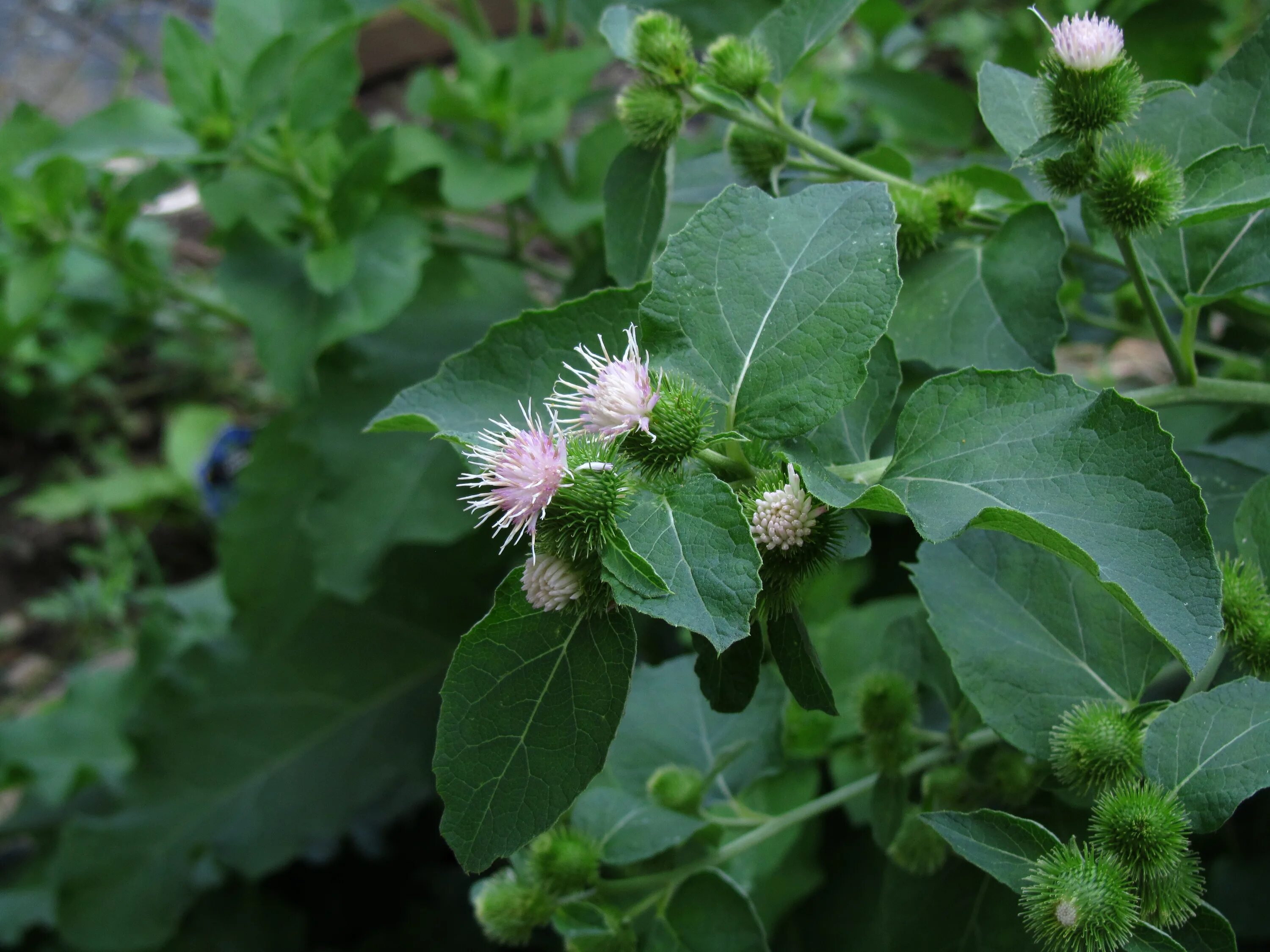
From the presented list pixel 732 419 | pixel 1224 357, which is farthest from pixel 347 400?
pixel 1224 357

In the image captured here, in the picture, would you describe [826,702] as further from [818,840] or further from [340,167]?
[340,167]

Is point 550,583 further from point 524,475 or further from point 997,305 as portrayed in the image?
point 997,305

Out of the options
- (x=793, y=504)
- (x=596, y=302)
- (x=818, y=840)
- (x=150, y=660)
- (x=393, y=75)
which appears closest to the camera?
(x=793, y=504)

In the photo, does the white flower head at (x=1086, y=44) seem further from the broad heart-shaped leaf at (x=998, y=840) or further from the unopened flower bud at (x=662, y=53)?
the broad heart-shaped leaf at (x=998, y=840)

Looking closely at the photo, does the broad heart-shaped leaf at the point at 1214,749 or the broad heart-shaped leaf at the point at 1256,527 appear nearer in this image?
the broad heart-shaped leaf at the point at 1214,749

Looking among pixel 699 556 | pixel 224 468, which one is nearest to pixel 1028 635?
pixel 699 556

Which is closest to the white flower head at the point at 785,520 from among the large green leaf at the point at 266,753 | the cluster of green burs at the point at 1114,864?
the cluster of green burs at the point at 1114,864

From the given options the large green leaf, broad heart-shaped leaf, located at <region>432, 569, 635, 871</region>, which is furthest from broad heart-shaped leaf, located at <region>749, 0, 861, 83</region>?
the large green leaf
